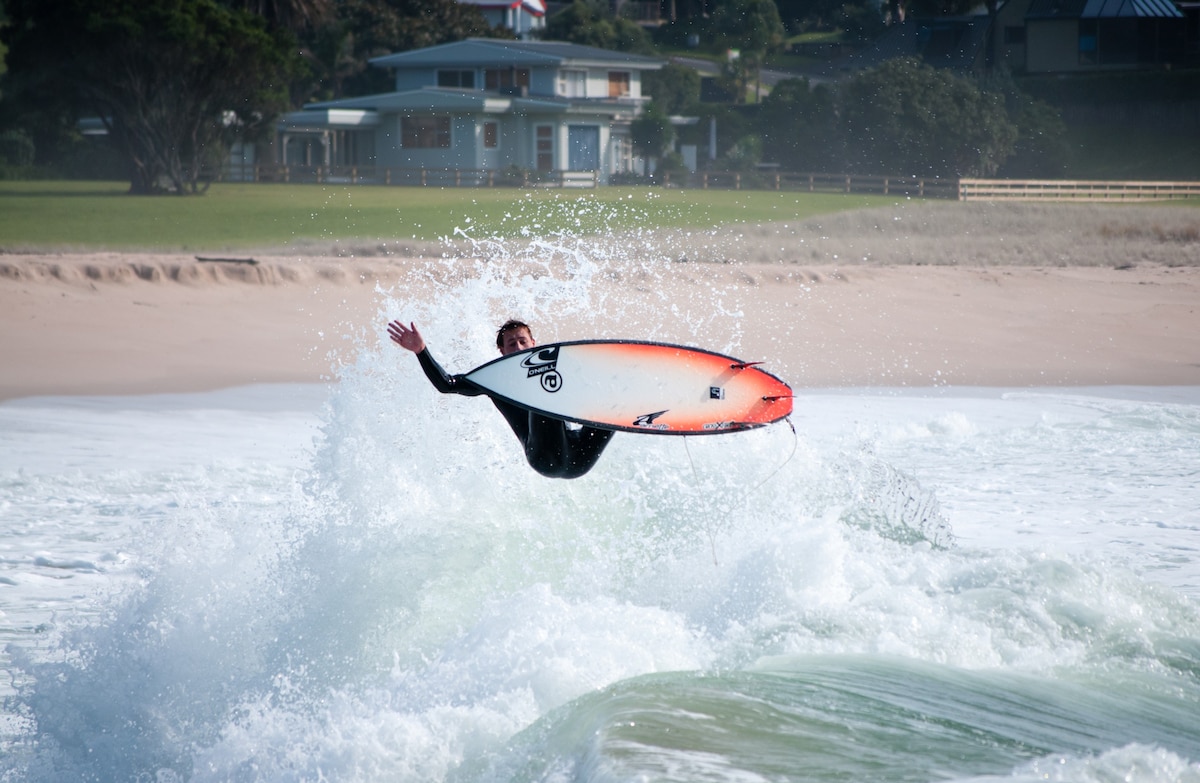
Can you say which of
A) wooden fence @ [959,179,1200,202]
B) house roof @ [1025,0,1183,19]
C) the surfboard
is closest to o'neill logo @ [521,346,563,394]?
the surfboard

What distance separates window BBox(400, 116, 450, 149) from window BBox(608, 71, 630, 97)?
6378 millimetres

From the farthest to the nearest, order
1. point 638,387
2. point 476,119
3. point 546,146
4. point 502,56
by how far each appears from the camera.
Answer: point 502,56 < point 546,146 < point 476,119 < point 638,387

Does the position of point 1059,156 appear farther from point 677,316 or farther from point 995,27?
point 677,316

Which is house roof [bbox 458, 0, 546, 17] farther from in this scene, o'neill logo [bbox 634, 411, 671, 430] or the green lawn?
o'neill logo [bbox 634, 411, 671, 430]

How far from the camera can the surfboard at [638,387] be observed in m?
6.50

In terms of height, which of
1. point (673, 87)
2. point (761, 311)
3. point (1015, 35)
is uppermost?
point (1015, 35)

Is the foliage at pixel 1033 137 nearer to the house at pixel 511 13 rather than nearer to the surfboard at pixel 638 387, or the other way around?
the house at pixel 511 13

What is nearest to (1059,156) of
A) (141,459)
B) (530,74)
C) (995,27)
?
(995,27)

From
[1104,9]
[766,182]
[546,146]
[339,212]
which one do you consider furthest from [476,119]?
[1104,9]

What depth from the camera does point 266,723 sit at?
5.24 meters

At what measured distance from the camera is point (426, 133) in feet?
128

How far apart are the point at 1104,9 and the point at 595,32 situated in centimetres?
1774

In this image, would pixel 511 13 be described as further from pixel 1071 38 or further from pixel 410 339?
pixel 410 339

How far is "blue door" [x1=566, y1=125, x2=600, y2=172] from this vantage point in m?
39.7
